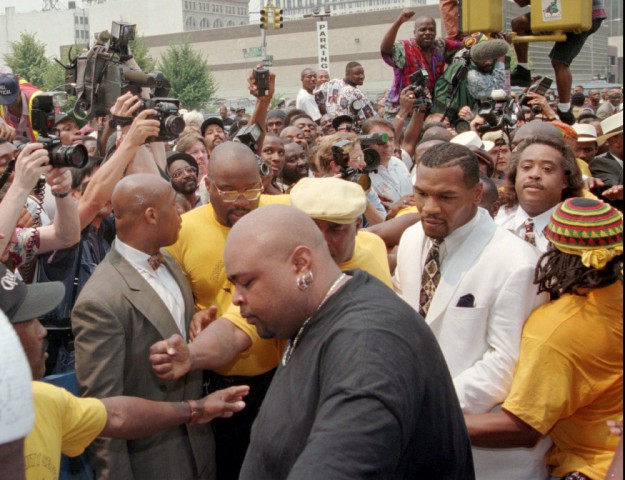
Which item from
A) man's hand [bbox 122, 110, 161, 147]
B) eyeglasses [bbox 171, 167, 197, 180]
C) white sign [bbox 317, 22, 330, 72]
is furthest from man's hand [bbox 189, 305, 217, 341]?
white sign [bbox 317, 22, 330, 72]

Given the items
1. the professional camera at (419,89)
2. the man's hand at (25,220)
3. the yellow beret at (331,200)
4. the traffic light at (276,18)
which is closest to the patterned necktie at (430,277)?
Answer: the yellow beret at (331,200)

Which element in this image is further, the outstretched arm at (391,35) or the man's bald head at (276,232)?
the outstretched arm at (391,35)

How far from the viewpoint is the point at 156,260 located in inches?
150

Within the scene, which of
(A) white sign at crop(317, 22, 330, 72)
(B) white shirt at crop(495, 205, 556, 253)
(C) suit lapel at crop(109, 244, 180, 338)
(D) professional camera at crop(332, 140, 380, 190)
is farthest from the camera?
(A) white sign at crop(317, 22, 330, 72)

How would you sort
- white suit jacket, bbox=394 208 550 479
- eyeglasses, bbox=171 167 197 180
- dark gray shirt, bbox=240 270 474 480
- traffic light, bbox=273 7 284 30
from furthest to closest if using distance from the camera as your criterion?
traffic light, bbox=273 7 284 30 → eyeglasses, bbox=171 167 197 180 → white suit jacket, bbox=394 208 550 479 → dark gray shirt, bbox=240 270 474 480

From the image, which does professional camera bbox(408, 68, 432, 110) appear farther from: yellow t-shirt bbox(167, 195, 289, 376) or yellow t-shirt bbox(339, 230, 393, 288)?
yellow t-shirt bbox(339, 230, 393, 288)

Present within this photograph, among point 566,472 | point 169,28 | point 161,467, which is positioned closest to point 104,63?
point 161,467

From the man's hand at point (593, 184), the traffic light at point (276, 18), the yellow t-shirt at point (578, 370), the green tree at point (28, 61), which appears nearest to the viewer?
the yellow t-shirt at point (578, 370)

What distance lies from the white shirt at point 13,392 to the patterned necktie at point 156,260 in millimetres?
2028

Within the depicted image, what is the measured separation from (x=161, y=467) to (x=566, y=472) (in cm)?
175

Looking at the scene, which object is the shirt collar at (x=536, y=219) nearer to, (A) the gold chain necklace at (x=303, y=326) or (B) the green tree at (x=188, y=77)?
(A) the gold chain necklace at (x=303, y=326)

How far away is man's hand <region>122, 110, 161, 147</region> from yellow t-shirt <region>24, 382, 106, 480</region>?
Answer: 2.30 meters

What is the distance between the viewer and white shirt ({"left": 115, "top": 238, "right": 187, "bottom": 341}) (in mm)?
3736

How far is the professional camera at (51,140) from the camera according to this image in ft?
13.9
